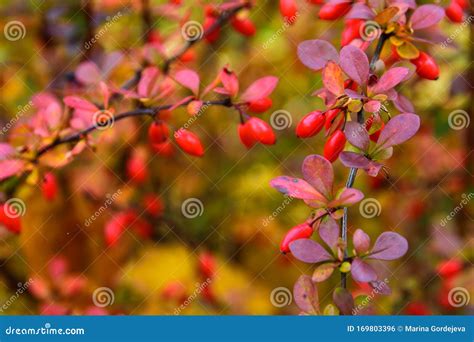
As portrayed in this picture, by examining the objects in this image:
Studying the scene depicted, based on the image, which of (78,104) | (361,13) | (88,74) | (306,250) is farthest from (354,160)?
(88,74)

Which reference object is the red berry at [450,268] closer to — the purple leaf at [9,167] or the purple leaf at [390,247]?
the purple leaf at [390,247]

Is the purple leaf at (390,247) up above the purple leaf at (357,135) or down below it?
below

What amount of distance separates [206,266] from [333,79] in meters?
0.93

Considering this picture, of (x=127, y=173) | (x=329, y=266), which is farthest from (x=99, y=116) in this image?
(x=127, y=173)

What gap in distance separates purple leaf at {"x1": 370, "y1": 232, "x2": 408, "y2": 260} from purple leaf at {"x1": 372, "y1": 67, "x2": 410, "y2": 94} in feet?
0.66

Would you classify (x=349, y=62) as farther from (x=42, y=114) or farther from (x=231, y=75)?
(x=42, y=114)

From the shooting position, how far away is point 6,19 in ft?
6.23

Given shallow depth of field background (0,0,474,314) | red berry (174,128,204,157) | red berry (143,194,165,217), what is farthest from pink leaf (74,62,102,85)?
red berry (143,194,165,217)

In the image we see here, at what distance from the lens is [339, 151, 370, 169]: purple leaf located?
94 cm

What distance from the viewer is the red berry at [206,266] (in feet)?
5.92

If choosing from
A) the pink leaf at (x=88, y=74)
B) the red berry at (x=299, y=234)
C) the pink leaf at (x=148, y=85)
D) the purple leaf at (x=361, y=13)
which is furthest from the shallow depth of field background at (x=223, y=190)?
the red berry at (x=299, y=234)

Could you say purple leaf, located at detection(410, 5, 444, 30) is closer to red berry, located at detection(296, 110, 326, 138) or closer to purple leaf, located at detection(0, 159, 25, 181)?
red berry, located at detection(296, 110, 326, 138)

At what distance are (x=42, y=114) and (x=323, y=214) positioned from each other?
61 centimetres

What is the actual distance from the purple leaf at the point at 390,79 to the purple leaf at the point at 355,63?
0.02 meters
